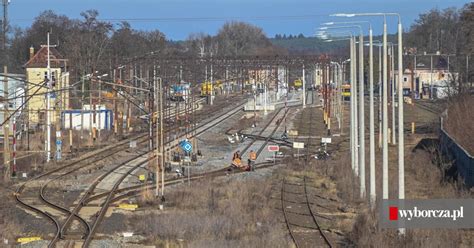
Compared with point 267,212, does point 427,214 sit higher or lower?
higher

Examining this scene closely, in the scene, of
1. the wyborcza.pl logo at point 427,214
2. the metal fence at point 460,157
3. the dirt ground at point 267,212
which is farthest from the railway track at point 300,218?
the metal fence at point 460,157

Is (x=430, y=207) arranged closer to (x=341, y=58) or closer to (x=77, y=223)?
(x=77, y=223)

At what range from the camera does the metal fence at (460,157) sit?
2564cm

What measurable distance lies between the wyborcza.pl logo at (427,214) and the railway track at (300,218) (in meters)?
1.57

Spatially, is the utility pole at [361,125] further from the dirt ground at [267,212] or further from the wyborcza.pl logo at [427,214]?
the wyborcza.pl logo at [427,214]

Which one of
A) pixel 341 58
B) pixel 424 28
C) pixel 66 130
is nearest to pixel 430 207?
pixel 66 130

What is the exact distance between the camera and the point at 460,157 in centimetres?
2952

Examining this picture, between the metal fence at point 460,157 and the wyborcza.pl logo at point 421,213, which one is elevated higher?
the metal fence at point 460,157

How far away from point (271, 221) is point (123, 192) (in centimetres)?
859

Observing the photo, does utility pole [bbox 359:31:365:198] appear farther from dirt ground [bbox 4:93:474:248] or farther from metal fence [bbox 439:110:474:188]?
metal fence [bbox 439:110:474:188]

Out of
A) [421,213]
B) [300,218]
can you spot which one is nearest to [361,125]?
[300,218]

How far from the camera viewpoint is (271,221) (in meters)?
20.9

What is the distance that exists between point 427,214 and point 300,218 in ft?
18.6

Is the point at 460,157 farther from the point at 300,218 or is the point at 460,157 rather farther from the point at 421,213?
the point at 421,213
